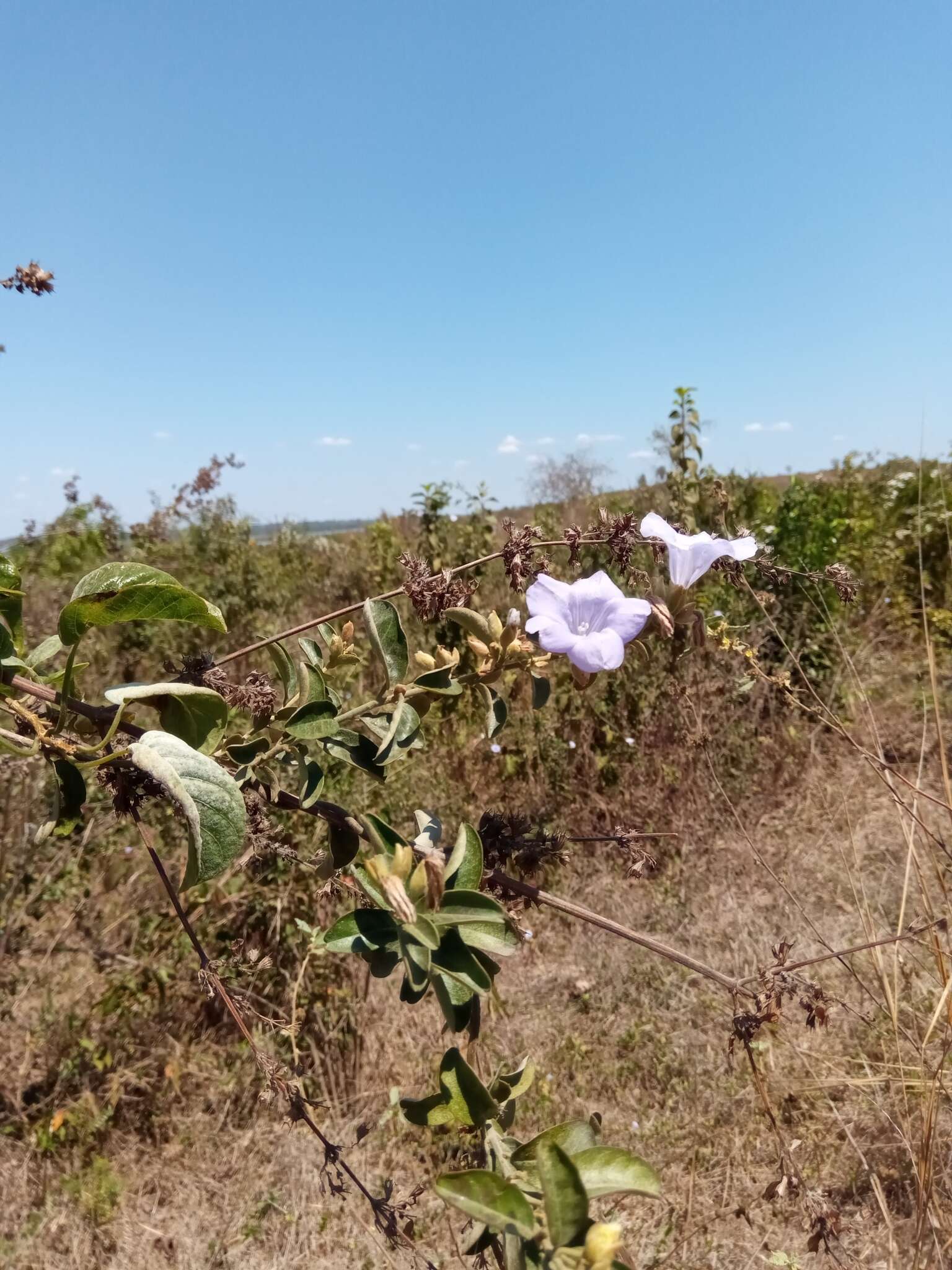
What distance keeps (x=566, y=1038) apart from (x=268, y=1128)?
3.15 ft

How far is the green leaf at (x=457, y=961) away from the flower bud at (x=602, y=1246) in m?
0.17

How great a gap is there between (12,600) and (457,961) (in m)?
0.49

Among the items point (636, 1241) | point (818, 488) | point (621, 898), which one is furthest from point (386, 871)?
point (818, 488)

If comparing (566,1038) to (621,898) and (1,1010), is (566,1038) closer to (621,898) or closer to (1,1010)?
(621,898)

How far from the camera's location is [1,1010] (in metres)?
2.22

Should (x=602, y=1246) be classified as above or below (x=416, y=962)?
below

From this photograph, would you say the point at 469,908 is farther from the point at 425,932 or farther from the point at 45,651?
the point at 45,651

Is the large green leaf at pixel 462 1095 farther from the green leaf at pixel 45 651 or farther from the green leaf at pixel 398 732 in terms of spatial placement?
the green leaf at pixel 45 651

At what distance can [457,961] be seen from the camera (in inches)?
22.3

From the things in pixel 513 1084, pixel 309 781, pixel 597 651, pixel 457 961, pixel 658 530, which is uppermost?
pixel 658 530

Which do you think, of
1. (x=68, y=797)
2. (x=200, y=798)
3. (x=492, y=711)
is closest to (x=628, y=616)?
(x=492, y=711)

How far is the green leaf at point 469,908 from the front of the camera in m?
0.56

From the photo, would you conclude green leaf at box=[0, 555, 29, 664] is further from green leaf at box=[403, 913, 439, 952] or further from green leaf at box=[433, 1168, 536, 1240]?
green leaf at box=[433, 1168, 536, 1240]

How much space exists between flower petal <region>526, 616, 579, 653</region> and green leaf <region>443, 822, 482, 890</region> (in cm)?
17
